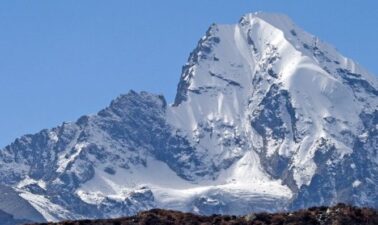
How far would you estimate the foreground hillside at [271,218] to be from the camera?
2771 inches

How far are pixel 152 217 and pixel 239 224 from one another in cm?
456

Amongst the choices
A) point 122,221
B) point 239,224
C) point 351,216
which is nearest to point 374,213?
point 351,216

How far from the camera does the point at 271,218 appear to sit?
7094 cm

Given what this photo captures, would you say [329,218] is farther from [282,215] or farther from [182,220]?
[182,220]

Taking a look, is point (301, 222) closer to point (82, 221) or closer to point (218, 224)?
point (218, 224)

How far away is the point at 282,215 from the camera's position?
71.6 m

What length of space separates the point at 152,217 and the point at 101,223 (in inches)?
95.1

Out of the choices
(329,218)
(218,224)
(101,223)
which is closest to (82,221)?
(101,223)

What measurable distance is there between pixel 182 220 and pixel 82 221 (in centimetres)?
489

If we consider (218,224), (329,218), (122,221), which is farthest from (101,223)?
(329,218)

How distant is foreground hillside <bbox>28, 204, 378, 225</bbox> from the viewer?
231 ft

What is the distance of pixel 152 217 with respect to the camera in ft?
238

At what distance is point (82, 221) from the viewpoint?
73188 millimetres

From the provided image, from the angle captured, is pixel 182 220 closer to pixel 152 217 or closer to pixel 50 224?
pixel 152 217
